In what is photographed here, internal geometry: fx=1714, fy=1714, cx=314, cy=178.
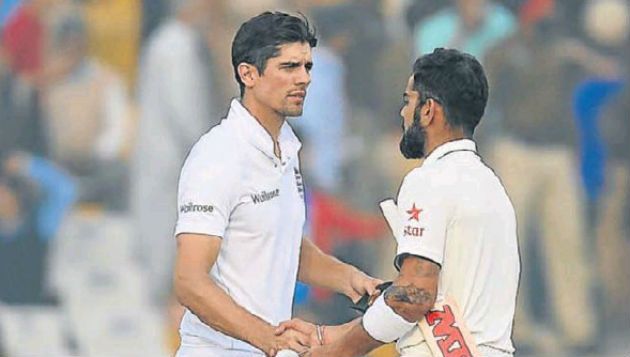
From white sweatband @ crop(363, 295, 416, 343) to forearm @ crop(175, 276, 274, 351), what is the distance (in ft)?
1.58

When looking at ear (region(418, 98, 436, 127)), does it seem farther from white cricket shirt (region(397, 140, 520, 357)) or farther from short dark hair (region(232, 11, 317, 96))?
short dark hair (region(232, 11, 317, 96))

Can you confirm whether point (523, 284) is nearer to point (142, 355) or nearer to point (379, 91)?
point (379, 91)

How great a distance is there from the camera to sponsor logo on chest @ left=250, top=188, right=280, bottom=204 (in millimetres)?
5852

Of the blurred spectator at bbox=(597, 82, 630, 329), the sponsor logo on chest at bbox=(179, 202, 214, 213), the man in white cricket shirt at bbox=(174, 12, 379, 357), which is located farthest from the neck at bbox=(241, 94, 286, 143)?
the blurred spectator at bbox=(597, 82, 630, 329)

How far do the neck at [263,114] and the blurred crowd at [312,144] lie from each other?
5.16 metres

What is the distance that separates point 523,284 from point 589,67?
1588mm

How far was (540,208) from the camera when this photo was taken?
1188cm

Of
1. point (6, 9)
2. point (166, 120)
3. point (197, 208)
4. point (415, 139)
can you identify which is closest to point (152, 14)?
point (166, 120)

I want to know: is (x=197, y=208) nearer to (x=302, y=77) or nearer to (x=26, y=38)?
(x=302, y=77)

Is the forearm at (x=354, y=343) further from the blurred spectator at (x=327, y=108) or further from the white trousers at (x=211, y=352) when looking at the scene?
the blurred spectator at (x=327, y=108)

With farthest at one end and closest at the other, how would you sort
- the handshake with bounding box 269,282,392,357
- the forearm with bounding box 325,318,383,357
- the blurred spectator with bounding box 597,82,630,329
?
1. the blurred spectator with bounding box 597,82,630,329
2. the handshake with bounding box 269,282,392,357
3. the forearm with bounding box 325,318,383,357

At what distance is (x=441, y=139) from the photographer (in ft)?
17.4

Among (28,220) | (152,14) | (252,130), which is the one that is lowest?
(252,130)

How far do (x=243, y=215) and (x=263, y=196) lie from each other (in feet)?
0.36
